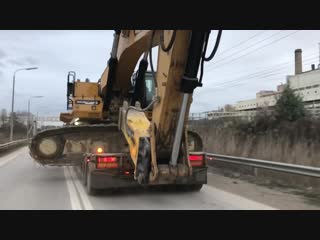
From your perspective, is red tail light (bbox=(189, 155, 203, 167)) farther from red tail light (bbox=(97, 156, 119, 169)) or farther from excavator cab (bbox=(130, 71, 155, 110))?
excavator cab (bbox=(130, 71, 155, 110))

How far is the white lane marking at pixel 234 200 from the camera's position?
7.77 m

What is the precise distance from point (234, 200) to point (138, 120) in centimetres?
272

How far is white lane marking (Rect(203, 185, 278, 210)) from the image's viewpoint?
7.77 m

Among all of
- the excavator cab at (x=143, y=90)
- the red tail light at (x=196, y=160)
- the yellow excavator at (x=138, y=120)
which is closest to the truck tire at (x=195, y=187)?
the yellow excavator at (x=138, y=120)

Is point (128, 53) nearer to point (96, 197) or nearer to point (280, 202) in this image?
point (96, 197)

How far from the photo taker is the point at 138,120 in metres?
8.98

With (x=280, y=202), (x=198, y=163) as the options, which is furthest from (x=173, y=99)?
(x=280, y=202)

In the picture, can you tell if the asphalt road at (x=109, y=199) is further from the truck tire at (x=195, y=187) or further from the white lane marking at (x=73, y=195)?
the truck tire at (x=195, y=187)

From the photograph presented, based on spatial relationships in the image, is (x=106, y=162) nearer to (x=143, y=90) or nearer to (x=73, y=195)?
(x=73, y=195)

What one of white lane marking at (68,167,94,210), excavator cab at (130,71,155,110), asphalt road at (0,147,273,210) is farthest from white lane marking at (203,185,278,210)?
excavator cab at (130,71,155,110)

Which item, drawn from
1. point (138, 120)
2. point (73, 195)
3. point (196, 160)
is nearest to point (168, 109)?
point (138, 120)

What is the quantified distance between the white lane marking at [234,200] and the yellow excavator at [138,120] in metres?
0.43

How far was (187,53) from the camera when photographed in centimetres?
695

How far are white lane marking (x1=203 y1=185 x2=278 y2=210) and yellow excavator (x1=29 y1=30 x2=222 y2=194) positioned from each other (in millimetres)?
433
